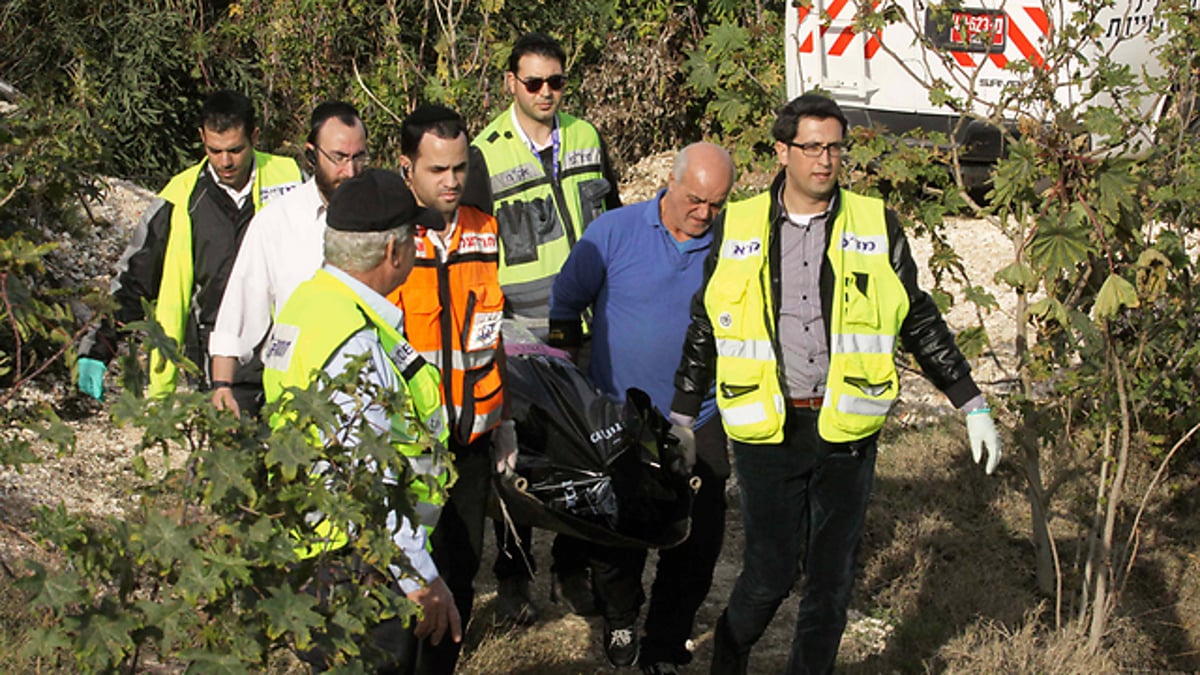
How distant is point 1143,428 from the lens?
551 cm

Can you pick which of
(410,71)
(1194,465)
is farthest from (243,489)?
(410,71)

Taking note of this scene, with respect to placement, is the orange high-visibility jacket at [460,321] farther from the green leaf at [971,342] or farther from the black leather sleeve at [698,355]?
the green leaf at [971,342]

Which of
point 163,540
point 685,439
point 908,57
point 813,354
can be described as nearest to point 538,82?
point 685,439

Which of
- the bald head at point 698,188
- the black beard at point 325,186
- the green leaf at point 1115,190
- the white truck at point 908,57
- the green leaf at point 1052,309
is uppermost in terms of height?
the white truck at point 908,57

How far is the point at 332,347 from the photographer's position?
2871mm

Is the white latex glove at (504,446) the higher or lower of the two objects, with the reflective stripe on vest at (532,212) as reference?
lower

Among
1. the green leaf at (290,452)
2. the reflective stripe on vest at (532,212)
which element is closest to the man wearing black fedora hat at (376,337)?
the green leaf at (290,452)

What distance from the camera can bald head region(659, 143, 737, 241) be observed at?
14.8ft

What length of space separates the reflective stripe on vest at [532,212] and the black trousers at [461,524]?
1.22 m

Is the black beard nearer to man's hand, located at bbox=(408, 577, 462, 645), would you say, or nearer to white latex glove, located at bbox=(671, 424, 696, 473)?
white latex glove, located at bbox=(671, 424, 696, 473)

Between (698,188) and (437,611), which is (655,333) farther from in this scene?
(437,611)

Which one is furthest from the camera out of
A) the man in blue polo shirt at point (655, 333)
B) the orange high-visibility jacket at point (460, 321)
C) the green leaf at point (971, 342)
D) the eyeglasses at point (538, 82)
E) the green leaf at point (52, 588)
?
the eyeglasses at point (538, 82)

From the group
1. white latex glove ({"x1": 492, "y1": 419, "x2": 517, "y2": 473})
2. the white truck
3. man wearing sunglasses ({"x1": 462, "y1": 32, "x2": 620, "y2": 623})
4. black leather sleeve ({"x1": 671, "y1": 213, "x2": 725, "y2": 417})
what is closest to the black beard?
man wearing sunglasses ({"x1": 462, "y1": 32, "x2": 620, "y2": 623})

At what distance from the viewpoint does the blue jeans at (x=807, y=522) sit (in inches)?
160
